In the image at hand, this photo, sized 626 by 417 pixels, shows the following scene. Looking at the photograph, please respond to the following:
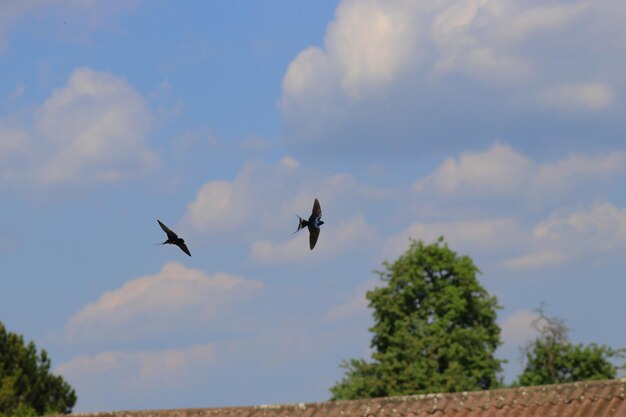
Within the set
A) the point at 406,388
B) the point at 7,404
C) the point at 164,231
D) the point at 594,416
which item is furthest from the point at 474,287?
the point at 164,231

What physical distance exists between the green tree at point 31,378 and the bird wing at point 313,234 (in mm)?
65153

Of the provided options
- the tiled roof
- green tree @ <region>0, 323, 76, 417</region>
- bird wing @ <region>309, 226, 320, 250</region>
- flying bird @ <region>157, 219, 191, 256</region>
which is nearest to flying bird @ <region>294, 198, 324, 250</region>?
bird wing @ <region>309, 226, 320, 250</region>

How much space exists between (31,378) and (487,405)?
52.6 meters

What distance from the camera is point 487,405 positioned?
27125 mm

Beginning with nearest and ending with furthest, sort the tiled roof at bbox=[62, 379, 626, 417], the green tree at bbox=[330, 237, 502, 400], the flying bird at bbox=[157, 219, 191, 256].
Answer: the flying bird at bbox=[157, 219, 191, 256], the tiled roof at bbox=[62, 379, 626, 417], the green tree at bbox=[330, 237, 502, 400]

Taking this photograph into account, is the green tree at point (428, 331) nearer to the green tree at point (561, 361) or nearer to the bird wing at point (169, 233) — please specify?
the green tree at point (561, 361)

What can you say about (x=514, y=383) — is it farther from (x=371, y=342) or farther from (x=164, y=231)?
(x=164, y=231)

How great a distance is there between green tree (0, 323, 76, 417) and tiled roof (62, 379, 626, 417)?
153ft

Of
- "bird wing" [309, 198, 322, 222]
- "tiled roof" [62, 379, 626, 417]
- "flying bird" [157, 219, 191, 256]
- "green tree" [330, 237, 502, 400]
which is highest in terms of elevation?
"green tree" [330, 237, 502, 400]

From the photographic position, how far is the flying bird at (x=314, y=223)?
993 centimetres

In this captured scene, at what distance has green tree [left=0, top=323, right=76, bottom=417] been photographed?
2911 inches

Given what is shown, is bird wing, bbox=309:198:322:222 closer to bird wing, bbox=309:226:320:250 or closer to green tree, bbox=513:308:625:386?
bird wing, bbox=309:226:320:250

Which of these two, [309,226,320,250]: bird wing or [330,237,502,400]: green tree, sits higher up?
[330,237,502,400]: green tree

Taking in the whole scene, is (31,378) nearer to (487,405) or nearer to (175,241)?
(487,405)
